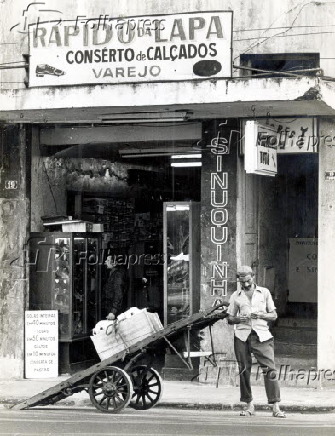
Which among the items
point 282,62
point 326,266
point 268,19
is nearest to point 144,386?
point 326,266

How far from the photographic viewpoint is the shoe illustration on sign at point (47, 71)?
13188 millimetres

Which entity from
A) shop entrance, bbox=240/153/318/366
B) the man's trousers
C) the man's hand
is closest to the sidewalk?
the man's trousers

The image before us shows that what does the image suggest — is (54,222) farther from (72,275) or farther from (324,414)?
(324,414)

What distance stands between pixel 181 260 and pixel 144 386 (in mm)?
3255

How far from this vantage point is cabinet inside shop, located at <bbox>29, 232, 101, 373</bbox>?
1464 cm

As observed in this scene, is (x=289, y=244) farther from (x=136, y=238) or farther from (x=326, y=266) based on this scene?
(x=326, y=266)

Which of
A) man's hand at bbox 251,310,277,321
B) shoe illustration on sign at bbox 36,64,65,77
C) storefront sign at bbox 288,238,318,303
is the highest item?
shoe illustration on sign at bbox 36,64,65,77

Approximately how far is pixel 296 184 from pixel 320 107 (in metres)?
3.96

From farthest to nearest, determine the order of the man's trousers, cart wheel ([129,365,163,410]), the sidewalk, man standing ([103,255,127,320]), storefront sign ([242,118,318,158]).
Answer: man standing ([103,255,127,320]) < storefront sign ([242,118,318,158]) < the sidewalk < cart wheel ([129,365,163,410]) < the man's trousers

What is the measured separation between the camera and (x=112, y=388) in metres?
11.2

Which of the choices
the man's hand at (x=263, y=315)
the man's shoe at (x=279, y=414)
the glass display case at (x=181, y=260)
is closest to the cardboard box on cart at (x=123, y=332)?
the man's hand at (x=263, y=315)

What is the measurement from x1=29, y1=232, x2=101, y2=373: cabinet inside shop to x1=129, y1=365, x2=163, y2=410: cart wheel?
3.21 metres

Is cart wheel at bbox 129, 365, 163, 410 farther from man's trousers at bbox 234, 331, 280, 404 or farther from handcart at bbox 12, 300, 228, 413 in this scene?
man's trousers at bbox 234, 331, 280, 404

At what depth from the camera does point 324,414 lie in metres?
11.6
